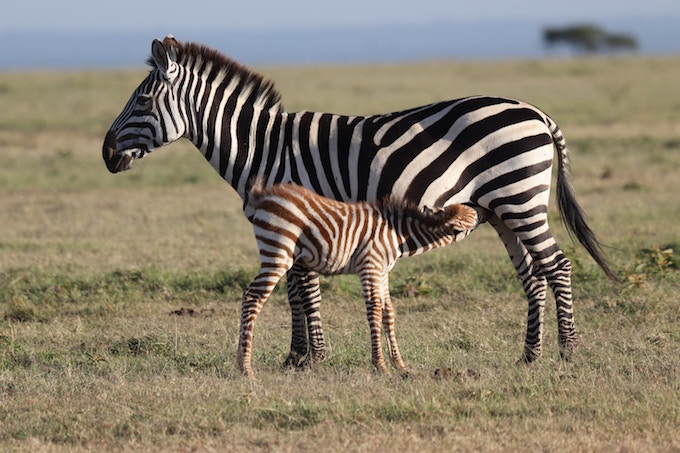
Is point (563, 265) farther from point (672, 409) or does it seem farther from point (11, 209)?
point (11, 209)

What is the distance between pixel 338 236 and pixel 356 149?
667mm

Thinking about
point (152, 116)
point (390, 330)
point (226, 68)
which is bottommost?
point (390, 330)

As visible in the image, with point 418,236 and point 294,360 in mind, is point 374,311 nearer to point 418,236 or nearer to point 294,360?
point 418,236

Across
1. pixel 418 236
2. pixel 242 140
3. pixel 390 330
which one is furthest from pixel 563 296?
pixel 242 140

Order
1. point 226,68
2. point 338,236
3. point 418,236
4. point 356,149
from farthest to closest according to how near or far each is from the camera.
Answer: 1. point 226,68
2. point 356,149
3. point 418,236
4. point 338,236

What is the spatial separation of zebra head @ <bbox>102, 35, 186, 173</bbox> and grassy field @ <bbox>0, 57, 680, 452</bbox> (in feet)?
4.56

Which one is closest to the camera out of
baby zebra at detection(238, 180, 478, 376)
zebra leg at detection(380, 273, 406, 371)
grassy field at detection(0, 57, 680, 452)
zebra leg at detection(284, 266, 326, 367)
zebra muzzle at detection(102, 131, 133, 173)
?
grassy field at detection(0, 57, 680, 452)

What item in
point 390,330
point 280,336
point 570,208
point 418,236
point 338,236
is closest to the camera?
point 338,236

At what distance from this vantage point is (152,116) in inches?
270

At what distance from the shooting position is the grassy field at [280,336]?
17.2ft

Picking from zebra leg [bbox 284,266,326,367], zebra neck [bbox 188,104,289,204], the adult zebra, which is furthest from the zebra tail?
zebra neck [bbox 188,104,289,204]

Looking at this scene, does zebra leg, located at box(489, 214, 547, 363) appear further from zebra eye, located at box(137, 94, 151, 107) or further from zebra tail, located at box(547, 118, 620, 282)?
zebra eye, located at box(137, 94, 151, 107)

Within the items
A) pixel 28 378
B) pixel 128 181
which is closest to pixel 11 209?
pixel 128 181

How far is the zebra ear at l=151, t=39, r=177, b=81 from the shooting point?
6.78 m
